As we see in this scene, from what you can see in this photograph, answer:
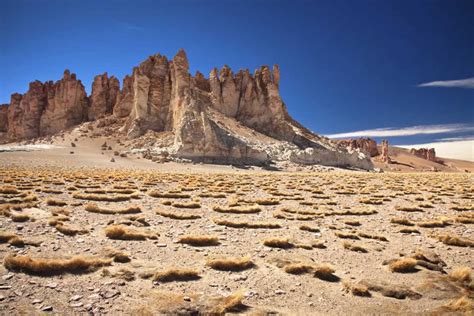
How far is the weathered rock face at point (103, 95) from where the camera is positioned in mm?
112312

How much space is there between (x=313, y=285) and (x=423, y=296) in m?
2.21

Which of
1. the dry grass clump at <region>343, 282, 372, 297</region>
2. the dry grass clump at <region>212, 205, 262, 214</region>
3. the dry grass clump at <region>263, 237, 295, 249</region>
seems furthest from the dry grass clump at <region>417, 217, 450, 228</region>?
the dry grass clump at <region>343, 282, 372, 297</region>

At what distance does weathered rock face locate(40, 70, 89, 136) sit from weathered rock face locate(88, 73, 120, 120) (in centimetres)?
407

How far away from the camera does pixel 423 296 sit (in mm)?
6574

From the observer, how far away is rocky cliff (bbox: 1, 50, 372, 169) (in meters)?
69.1

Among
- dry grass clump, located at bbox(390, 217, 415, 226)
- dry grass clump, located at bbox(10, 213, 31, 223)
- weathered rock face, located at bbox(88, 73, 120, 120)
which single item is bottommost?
dry grass clump, located at bbox(390, 217, 415, 226)

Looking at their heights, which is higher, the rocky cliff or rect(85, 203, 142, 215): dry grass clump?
the rocky cliff

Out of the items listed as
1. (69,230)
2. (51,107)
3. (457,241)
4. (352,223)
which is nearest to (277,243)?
(352,223)

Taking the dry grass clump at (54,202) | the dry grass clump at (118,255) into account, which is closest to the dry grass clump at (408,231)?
the dry grass clump at (118,255)

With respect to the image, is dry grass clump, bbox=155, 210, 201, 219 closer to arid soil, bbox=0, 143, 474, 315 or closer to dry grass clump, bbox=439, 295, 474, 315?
arid soil, bbox=0, 143, 474, 315

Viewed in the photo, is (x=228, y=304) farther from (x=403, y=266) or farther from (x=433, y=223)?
(x=433, y=223)

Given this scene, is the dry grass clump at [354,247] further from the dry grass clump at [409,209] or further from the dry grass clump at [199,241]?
the dry grass clump at [409,209]

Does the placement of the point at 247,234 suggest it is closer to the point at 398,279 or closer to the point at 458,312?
the point at 398,279

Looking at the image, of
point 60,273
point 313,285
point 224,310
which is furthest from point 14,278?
point 313,285
